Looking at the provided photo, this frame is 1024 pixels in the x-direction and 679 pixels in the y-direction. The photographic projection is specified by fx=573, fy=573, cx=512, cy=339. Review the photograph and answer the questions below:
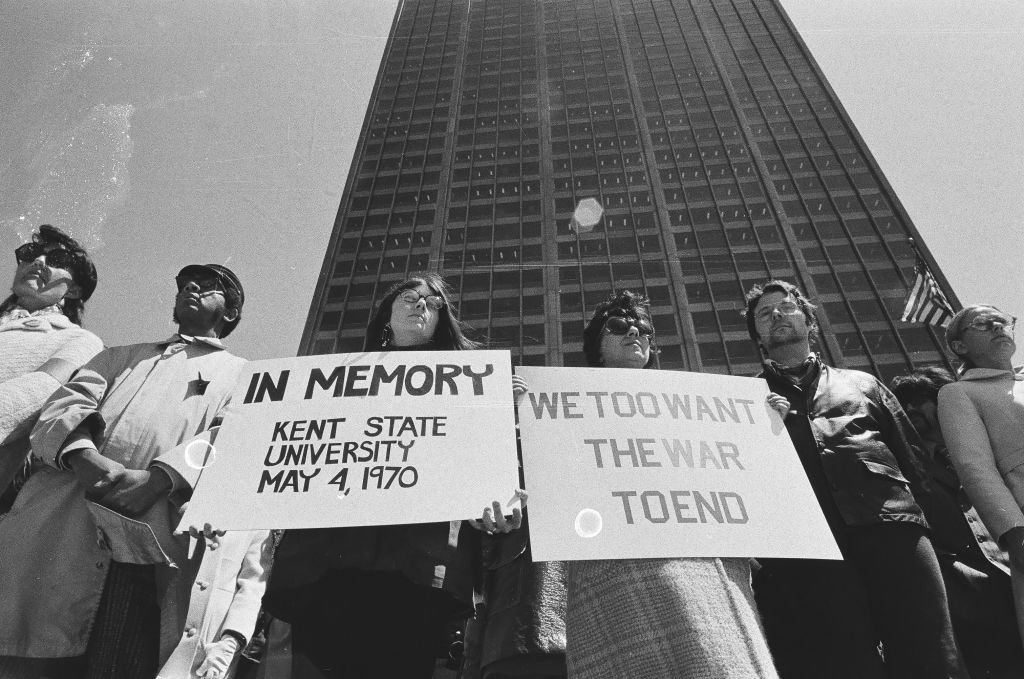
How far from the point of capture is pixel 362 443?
2393 mm

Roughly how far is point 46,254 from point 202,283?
111 centimetres

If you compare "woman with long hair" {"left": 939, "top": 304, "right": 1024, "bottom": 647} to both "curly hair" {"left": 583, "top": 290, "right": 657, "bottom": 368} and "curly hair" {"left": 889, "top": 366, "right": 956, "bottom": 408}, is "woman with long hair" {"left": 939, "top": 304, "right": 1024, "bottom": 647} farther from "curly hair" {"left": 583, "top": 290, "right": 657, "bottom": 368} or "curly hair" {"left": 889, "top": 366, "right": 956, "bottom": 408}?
"curly hair" {"left": 583, "top": 290, "right": 657, "bottom": 368}

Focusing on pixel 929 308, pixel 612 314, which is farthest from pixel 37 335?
pixel 929 308

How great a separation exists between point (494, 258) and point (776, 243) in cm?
2299

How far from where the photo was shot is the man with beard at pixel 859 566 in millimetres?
2051

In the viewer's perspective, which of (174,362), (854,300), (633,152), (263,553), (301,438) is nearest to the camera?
(301,438)

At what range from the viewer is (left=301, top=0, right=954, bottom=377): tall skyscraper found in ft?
144

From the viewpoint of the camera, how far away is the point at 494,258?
1887 inches

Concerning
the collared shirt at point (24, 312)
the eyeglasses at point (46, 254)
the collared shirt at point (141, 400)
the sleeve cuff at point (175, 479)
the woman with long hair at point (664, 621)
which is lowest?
the woman with long hair at point (664, 621)

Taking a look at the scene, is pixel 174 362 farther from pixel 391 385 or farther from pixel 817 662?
pixel 817 662

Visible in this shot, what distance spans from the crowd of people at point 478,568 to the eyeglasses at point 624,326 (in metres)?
0.01

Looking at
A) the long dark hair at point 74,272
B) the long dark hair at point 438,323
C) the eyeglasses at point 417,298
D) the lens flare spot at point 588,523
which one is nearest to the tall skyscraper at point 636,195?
the long dark hair at point 438,323

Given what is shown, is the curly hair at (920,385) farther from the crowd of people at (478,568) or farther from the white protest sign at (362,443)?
the white protest sign at (362,443)

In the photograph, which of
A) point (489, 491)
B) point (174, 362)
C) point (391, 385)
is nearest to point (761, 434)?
point (489, 491)
